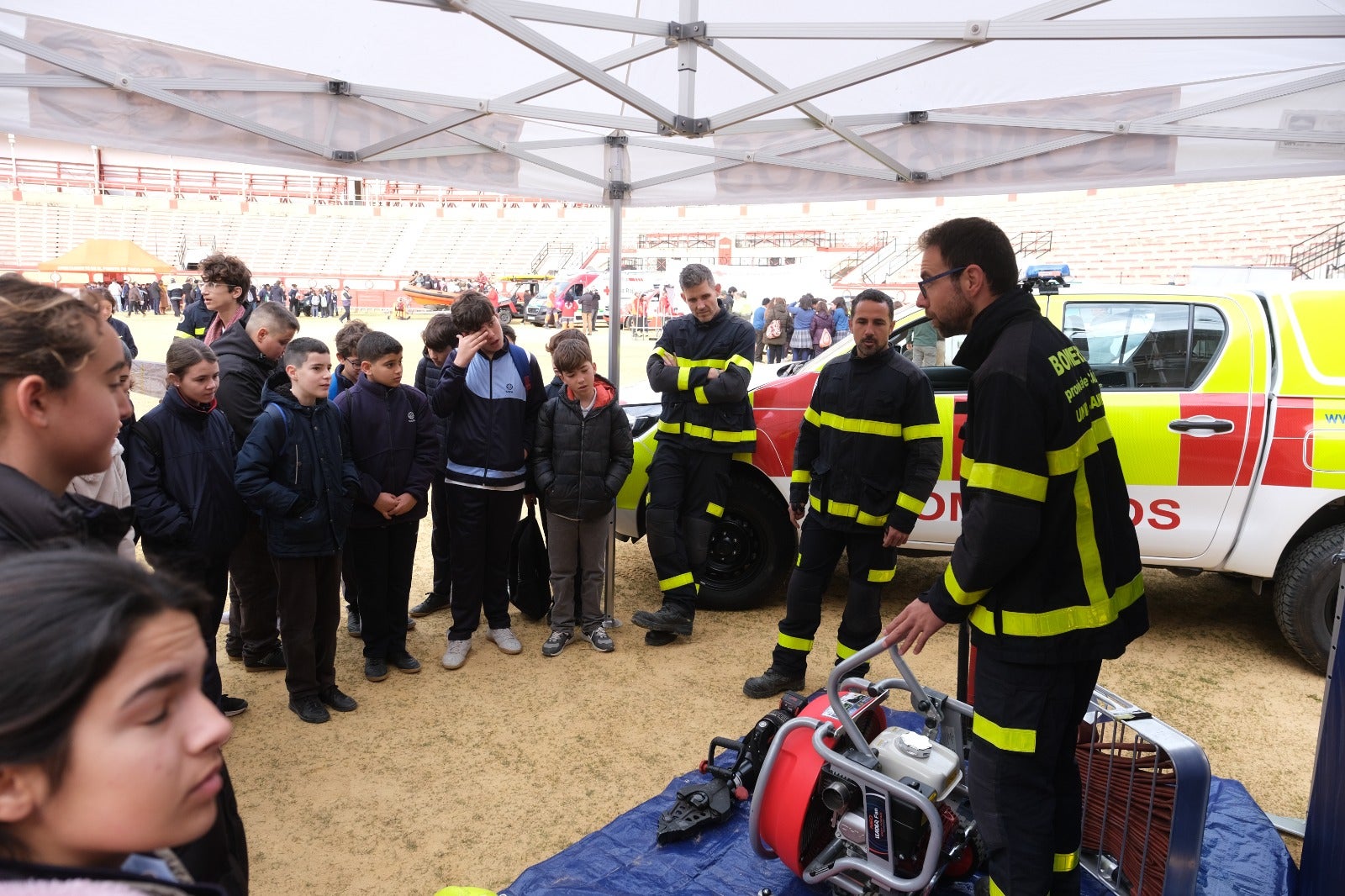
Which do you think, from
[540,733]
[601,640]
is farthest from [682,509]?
[540,733]

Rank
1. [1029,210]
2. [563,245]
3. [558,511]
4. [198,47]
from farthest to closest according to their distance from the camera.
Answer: [563,245], [1029,210], [558,511], [198,47]

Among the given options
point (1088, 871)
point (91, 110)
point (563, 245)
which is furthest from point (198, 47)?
point (563, 245)

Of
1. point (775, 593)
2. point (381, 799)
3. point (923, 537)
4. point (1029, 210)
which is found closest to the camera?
point (381, 799)

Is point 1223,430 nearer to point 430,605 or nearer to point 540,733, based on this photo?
point 540,733

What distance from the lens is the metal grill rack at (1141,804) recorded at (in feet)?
8.21

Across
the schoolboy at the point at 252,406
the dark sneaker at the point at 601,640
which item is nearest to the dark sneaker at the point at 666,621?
the dark sneaker at the point at 601,640

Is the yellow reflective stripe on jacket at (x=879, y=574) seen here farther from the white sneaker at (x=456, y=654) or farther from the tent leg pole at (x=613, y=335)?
the white sneaker at (x=456, y=654)

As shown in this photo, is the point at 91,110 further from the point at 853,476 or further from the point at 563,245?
the point at 563,245

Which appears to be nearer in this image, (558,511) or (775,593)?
(558,511)

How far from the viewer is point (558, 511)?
4.87 meters

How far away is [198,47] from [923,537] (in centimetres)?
467

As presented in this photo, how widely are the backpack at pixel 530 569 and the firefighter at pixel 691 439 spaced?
2.17 ft

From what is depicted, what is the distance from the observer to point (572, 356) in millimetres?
4684

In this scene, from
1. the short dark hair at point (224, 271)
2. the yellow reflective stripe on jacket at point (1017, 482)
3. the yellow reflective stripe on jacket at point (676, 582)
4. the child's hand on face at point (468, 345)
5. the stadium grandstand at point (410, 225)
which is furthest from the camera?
the stadium grandstand at point (410, 225)
